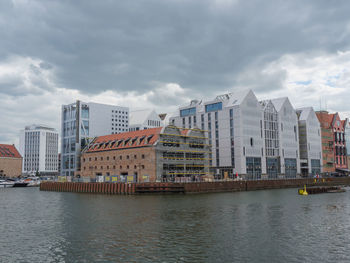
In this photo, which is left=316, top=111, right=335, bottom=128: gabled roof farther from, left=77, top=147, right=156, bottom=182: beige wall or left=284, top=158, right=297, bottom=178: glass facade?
left=77, top=147, right=156, bottom=182: beige wall

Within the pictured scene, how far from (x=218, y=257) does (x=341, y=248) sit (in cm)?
1053

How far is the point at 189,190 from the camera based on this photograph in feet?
282

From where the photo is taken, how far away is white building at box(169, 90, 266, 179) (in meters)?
125

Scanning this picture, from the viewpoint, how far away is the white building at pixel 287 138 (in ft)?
468

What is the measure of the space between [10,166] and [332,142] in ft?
558

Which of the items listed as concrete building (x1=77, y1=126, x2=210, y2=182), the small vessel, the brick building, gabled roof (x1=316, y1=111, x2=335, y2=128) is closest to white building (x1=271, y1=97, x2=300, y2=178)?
the brick building

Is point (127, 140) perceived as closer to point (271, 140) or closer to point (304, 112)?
point (271, 140)

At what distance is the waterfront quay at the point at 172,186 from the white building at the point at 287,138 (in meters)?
12.4

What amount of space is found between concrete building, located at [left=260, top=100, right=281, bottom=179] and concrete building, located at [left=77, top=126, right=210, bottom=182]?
3362cm

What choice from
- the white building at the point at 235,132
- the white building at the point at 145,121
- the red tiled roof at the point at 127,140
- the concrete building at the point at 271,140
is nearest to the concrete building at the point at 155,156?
the red tiled roof at the point at 127,140

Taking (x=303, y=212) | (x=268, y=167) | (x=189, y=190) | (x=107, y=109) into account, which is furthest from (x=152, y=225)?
(x=107, y=109)

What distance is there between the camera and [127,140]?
369 feet

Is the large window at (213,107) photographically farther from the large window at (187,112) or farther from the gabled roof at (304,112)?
the gabled roof at (304,112)

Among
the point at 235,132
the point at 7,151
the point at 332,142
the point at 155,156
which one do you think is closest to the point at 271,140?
the point at 235,132
